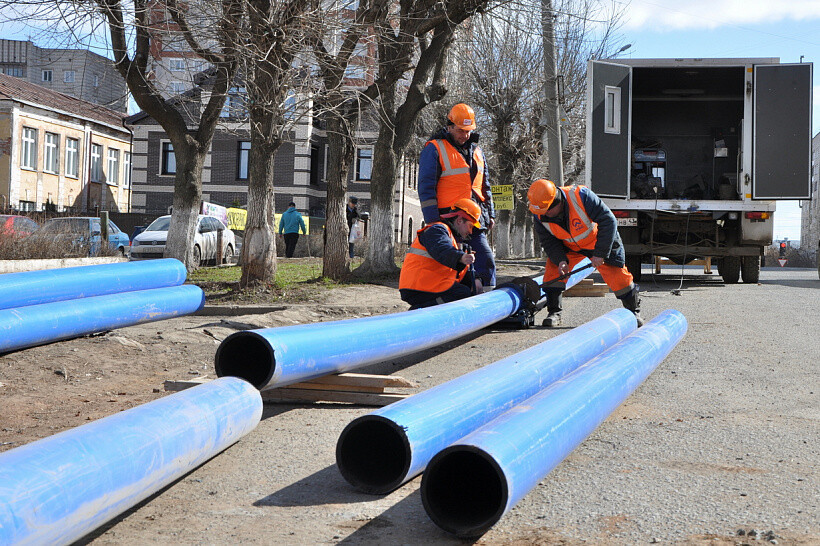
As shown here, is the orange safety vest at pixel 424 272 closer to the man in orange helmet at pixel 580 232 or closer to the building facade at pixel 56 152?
the man in orange helmet at pixel 580 232

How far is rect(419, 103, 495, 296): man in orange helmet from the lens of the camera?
7926 mm

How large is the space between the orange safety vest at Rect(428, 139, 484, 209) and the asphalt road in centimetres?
247

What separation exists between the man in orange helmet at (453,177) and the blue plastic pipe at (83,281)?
101 inches

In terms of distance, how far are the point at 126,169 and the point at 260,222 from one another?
35847 millimetres

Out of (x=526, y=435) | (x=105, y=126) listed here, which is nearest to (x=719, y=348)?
(x=526, y=435)

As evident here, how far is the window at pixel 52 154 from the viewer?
37.3m

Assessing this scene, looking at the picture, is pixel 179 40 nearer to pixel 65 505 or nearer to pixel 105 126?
pixel 65 505

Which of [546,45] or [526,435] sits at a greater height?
[546,45]

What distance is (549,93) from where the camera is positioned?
16.2m

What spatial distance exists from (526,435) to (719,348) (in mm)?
4542

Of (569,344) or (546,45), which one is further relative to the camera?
(546,45)

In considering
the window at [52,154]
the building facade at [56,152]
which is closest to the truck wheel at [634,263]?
the building facade at [56,152]

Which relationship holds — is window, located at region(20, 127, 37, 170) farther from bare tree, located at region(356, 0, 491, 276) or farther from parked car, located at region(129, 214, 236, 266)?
bare tree, located at region(356, 0, 491, 276)

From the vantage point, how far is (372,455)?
3.54 metres
